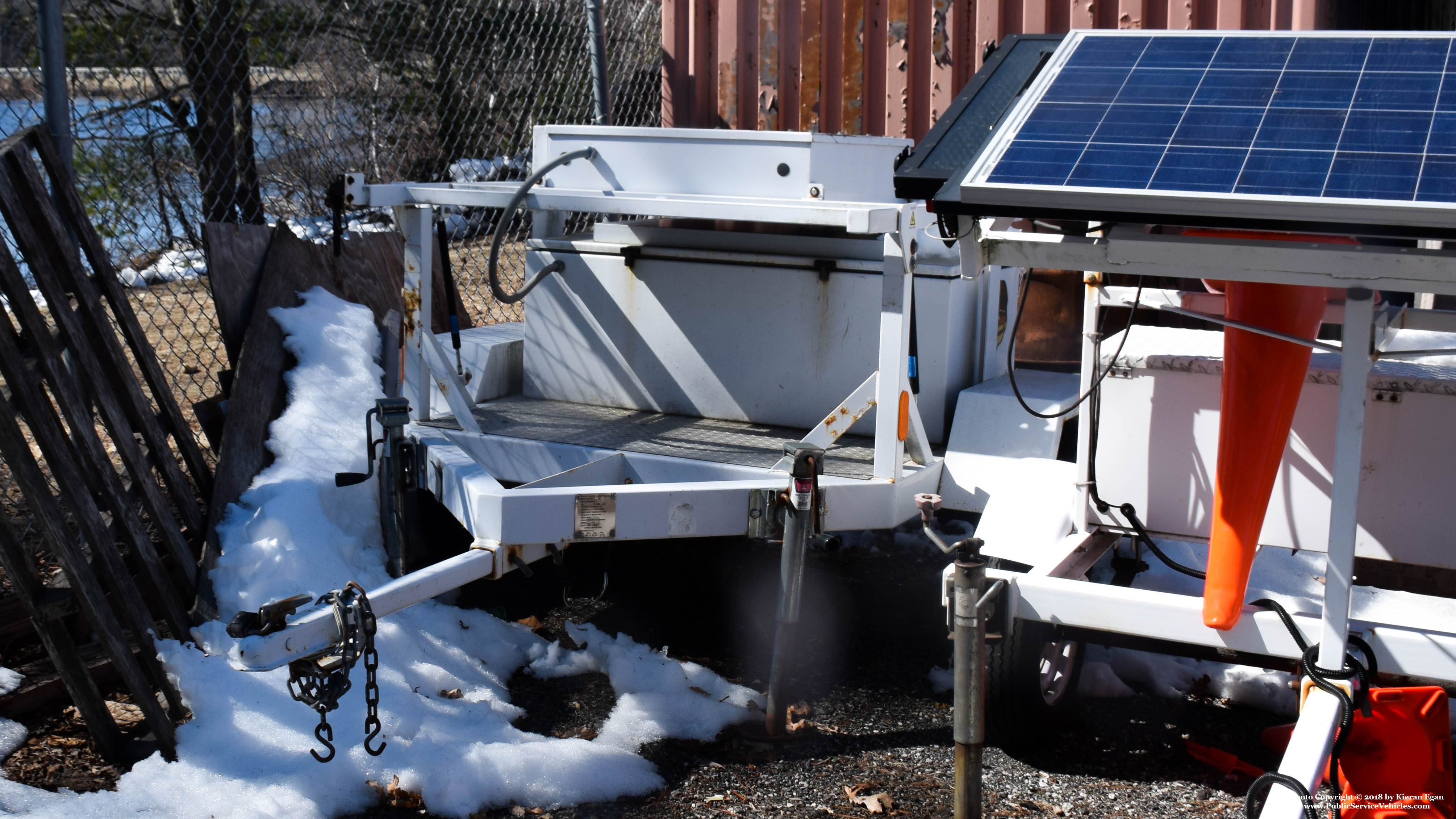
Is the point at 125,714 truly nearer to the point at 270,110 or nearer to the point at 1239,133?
the point at 270,110

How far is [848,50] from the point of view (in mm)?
6645

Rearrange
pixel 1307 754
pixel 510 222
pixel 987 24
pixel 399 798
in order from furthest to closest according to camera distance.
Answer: pixel 987 24, pixel 510 222, pixel 399 798, pixel 1307 754

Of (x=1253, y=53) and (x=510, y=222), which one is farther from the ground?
(x=1253, y=53)

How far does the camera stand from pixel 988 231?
8.04 ft

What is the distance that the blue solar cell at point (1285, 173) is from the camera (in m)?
2.09

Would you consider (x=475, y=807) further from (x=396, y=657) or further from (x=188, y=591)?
(x=188, y=591)

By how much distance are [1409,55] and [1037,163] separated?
1.05 meters

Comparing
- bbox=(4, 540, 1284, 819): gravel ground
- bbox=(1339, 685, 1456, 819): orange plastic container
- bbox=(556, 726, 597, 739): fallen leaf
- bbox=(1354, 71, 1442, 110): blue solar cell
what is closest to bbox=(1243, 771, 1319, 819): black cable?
bbox=(1339, 685, 1456, 819): orange plastic container

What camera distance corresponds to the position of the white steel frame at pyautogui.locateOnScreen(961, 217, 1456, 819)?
2125mm

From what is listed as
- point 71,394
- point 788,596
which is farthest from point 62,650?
point 788,596

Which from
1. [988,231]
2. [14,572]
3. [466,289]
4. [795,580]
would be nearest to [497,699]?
[795,580]

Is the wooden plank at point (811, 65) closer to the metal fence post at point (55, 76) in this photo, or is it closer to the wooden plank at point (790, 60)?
the wooden plank at point (790, 60)

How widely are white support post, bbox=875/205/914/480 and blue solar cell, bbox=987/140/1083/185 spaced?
93cm

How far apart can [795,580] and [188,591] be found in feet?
6.68
